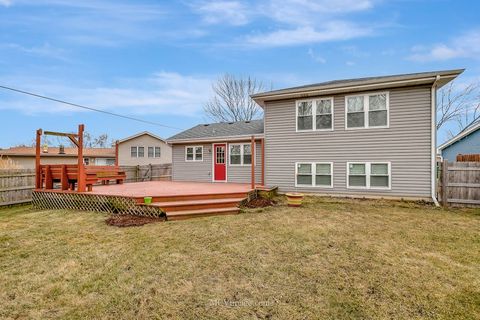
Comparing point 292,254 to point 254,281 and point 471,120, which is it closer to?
point 254,281

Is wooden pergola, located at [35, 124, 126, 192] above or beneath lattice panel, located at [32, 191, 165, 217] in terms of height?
above

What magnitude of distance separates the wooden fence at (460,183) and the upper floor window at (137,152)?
78.0 feet

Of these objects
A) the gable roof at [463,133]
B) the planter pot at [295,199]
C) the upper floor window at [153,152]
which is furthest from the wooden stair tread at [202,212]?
the upper floor window at [153,152]

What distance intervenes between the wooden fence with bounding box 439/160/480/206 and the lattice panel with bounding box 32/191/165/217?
9276mm

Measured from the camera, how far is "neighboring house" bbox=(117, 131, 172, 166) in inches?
953

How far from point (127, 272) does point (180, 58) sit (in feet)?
66.2

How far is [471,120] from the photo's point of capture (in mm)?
25859

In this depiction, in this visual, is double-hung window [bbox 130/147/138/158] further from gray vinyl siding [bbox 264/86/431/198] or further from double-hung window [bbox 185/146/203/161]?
gray vinyl siding [bbox 264/86/431/198]

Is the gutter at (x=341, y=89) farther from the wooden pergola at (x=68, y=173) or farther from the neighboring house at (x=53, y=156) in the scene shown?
the neighboring house at (x=53, y=156)

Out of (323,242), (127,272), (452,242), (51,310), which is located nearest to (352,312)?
(323,242)

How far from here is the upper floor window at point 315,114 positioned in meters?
10.3

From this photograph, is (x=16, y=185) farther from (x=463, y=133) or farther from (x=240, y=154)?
(x=463, y=133)

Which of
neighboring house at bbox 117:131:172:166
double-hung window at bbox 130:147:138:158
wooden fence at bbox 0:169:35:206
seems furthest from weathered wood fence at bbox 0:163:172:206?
double-hung window at bbox 130:147:138:158

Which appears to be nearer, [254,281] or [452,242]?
[254,281]
